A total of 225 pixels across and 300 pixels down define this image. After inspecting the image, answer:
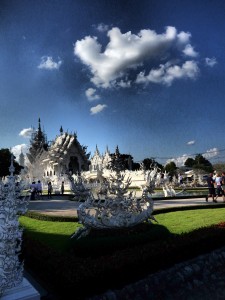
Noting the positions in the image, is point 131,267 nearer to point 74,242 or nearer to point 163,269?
point 163,269

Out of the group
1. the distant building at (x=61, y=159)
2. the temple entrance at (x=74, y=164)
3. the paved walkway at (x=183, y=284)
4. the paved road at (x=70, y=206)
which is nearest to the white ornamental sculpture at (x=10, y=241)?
the paved walkway at (x=183, y=284)

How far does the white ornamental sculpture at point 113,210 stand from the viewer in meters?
7.99

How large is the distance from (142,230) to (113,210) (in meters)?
1.14

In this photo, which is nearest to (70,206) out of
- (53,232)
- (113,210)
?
(53,232)

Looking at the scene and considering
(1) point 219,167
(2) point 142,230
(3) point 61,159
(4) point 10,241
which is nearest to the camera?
(4) point 10,241

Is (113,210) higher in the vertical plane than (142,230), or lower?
higher

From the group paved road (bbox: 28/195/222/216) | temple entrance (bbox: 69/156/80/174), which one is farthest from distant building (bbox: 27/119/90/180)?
paved road (bbox: 28/195/222/216)

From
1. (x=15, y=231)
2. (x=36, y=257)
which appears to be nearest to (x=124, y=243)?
(x=36, y=257)

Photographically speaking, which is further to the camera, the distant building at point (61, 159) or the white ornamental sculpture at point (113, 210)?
the distant building at point (61, 159)

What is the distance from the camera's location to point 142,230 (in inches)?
335

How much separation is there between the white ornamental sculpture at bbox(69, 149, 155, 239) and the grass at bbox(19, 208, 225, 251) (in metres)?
0.34

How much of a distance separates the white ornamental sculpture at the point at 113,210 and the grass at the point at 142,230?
34cm

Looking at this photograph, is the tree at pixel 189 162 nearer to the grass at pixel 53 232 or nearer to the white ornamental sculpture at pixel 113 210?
the grass at pixel 53 232

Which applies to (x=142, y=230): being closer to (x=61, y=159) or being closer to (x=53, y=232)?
(x=53, y=232)
